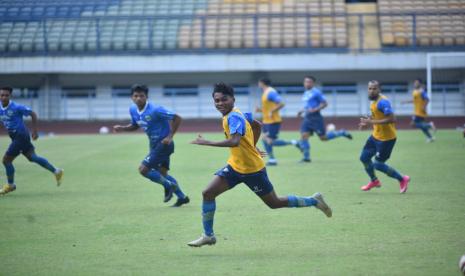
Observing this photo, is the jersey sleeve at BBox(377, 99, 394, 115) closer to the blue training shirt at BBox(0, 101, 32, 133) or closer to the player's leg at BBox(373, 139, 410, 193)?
the player's leg at BBox(373, 139, 410, 193)

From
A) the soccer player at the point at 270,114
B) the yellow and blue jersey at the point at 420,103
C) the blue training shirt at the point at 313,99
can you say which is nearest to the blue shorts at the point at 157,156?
the soccer player at the point at 270,114

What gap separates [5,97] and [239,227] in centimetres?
587

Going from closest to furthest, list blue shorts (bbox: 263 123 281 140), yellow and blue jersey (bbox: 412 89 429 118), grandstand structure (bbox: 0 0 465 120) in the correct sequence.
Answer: blue shorts (bbox: 263 123 281 140) → yellow and blue jersey (bbox: 412 89 429 118) → grandstand structure (bbox: 0 0 465 120)

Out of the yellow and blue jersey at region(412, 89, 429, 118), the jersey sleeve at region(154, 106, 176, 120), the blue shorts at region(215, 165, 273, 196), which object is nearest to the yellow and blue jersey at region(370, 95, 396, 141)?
the jersey sleeve at region(154, 106, 176, 120)

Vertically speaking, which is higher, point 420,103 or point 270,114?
point 270,114

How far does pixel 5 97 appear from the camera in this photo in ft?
44.8

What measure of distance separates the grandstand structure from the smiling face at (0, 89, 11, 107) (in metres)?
22.2

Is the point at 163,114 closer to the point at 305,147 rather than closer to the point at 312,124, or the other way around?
the point at 312,124

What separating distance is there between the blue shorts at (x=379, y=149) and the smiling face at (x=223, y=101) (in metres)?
5.25

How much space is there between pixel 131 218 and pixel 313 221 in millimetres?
2496

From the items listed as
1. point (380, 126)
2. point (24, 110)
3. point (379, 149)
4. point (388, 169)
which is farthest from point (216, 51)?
point (388, 169)

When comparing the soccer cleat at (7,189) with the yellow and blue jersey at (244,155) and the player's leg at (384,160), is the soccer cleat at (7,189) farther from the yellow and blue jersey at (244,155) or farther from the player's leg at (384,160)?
the yellow and blue jersey at (244,155)

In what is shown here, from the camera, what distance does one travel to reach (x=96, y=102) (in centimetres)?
3800

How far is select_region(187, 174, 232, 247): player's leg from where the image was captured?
8.30 metres
